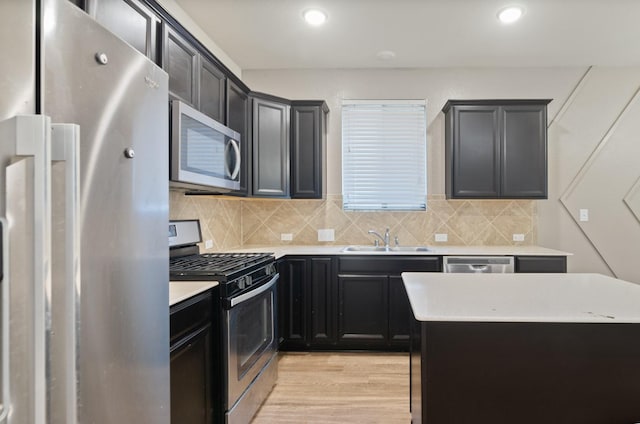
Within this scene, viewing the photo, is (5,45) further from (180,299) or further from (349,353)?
(349,353)

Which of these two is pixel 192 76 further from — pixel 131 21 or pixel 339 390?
pixel 339 390

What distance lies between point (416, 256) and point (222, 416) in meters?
1.97

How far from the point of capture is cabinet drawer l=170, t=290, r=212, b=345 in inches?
59.0

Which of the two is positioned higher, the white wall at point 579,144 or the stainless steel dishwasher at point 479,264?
the white wall at point 579,144

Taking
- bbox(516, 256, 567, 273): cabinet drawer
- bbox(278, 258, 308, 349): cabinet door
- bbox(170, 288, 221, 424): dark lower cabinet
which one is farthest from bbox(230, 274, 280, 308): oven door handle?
bbox(516, 256, 567, 273): cabinet drawer

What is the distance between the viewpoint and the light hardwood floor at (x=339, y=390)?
228 cm

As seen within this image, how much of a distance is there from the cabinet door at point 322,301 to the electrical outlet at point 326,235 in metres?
0.61

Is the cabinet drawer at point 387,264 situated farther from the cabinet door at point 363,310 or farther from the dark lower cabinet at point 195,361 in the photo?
the dark lower cabinet at point 195,361

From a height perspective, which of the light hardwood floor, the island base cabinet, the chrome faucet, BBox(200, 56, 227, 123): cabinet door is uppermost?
BBox(200, 56, 227, 123): cabinet door

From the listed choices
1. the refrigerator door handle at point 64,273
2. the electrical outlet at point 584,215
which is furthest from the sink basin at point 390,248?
the refrigerator door handle at point 64,273

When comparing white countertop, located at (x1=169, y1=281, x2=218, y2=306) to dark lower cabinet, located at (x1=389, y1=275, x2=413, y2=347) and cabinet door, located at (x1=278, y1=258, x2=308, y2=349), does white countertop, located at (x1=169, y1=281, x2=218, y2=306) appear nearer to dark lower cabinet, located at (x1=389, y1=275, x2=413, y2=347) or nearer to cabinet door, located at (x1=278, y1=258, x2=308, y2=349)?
cabinet door, located at (x1=278, y1=258, x2=308, y2=349)

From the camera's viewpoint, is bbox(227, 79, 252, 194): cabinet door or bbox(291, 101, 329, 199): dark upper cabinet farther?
bbox(291, 101, 329, 199): dark upper cabinet

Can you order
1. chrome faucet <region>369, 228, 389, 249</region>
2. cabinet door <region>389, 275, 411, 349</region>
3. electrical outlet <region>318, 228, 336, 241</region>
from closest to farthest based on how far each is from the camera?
1. cabinet door <region>389, 275, 411, 349</region>
2. chrome faucet <region>369, 228, 389, 249</region>
3. electrical outlet <region>318, 228, 336, 241</region>

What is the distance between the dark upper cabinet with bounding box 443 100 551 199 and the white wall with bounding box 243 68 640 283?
36cm
